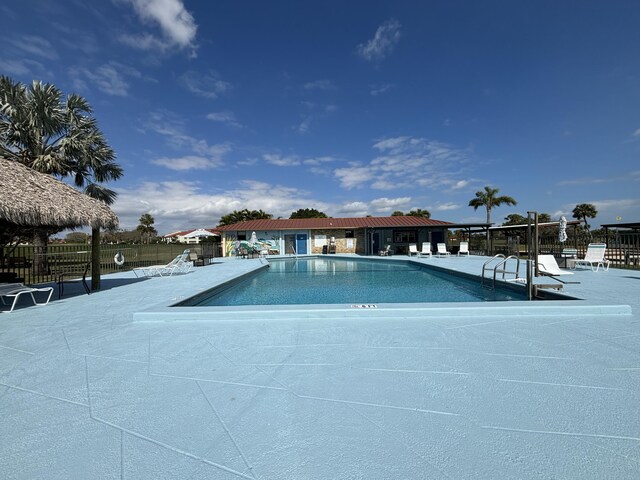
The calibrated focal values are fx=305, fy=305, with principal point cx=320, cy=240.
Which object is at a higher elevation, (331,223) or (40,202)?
(331,223)

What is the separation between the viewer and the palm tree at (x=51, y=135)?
12.5 meters

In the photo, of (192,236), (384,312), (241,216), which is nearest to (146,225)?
(241,216)

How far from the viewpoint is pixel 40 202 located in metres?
7.28

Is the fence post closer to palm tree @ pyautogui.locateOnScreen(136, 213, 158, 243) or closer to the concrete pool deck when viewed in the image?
the concrete pool deck

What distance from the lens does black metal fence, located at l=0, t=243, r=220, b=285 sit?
35.2 feet

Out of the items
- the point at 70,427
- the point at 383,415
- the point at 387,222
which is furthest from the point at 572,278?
the point at 387,222

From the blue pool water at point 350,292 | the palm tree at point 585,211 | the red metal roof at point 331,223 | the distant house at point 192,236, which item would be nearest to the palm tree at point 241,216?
the distant house at point 192,236

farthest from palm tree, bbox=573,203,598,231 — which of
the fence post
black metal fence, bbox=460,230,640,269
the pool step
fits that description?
the fence post

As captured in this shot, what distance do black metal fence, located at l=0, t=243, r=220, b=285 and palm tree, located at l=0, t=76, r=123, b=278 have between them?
67 cm

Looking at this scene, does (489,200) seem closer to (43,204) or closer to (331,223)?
(331,223)

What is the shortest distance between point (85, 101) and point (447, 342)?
18510 mm

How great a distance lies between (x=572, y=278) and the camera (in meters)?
9.46

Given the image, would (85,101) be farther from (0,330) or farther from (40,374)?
(40,374)

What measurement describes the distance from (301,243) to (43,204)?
2080 centimetres
